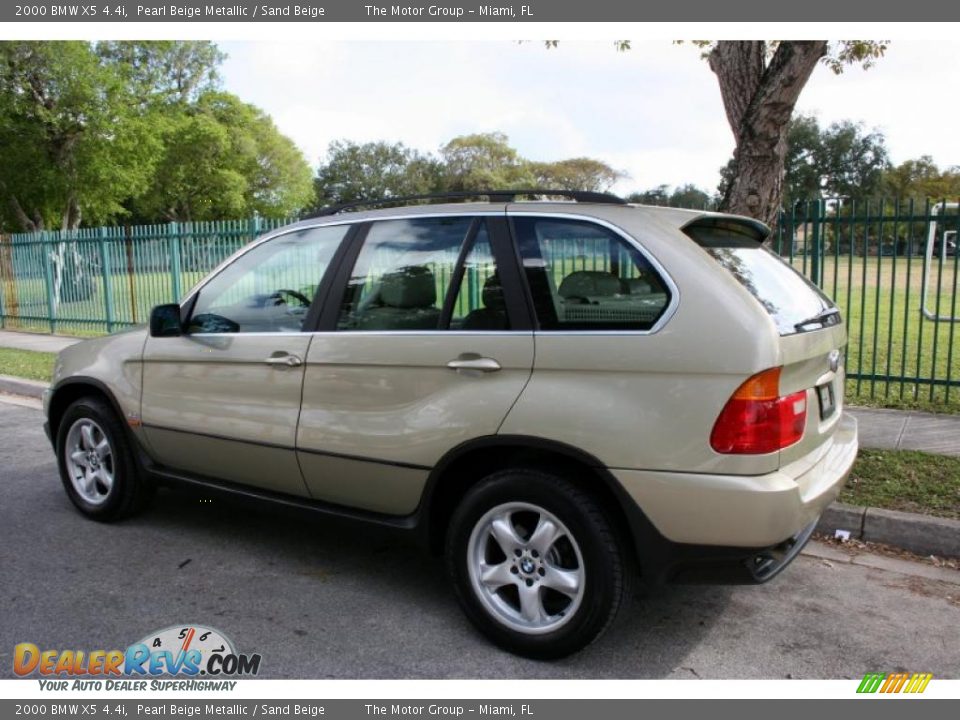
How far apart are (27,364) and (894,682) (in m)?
11.3

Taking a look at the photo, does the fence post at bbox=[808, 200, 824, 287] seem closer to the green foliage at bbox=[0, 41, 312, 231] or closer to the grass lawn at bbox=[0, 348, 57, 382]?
the grass lawn at bbox=[0, 348, 57, 382]

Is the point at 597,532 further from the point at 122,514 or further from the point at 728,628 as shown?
the point at 122,514

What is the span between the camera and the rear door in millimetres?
3055

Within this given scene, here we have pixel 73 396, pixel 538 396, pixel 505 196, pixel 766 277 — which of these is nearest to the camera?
pixel 538 396

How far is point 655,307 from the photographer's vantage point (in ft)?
9.28

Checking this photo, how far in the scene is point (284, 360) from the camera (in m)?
3.62

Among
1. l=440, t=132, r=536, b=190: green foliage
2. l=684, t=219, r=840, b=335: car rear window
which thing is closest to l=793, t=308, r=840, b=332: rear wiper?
l=684, t=219, r=840, b=335: car rear window

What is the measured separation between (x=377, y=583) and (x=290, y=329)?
135cm

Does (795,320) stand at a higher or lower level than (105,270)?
lower

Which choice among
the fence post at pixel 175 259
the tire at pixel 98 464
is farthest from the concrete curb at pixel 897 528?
the fence post at pixel 175 259

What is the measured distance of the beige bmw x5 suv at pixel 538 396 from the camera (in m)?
2.67

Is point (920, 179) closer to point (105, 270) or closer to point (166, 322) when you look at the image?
point (105, 270)

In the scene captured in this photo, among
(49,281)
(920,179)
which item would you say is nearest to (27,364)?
(49,281)

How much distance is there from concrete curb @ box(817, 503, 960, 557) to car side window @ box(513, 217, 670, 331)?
7.59ft
